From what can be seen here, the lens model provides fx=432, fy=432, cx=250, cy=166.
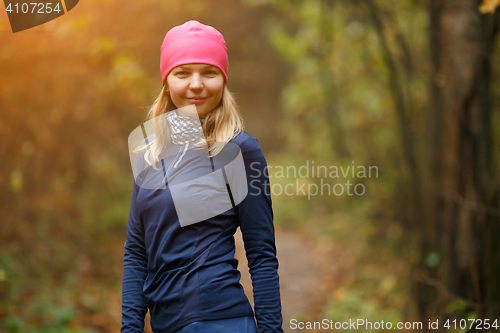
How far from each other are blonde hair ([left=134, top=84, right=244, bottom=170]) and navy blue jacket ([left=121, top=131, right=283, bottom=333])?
0.06 metres

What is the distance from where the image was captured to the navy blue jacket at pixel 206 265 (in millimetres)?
1613

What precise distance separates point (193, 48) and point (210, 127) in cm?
32

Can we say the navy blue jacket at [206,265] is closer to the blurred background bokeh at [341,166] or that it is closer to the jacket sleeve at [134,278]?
the jacket sleeve at [134,278]

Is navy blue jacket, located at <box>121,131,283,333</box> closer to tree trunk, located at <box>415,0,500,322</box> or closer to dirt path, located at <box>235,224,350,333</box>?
tree trunk, located at <box>415,0,500,322</box>

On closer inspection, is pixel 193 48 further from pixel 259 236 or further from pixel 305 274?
pixel 305 274

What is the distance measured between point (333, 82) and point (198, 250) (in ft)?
28.2

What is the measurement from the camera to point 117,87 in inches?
225

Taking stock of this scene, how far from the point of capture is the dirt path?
5.86 metres

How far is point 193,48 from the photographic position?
67.6 inches

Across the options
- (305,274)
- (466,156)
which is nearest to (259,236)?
(466,156)

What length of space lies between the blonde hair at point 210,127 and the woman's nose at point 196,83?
13 cm

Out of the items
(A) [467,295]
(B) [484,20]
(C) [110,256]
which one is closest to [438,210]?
(A) [467,295]

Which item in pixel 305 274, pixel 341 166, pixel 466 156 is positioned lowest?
pixel 305 274

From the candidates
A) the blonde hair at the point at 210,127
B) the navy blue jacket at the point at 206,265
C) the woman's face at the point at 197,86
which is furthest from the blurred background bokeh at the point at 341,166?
the navy blue jacket at the point at 206,265
